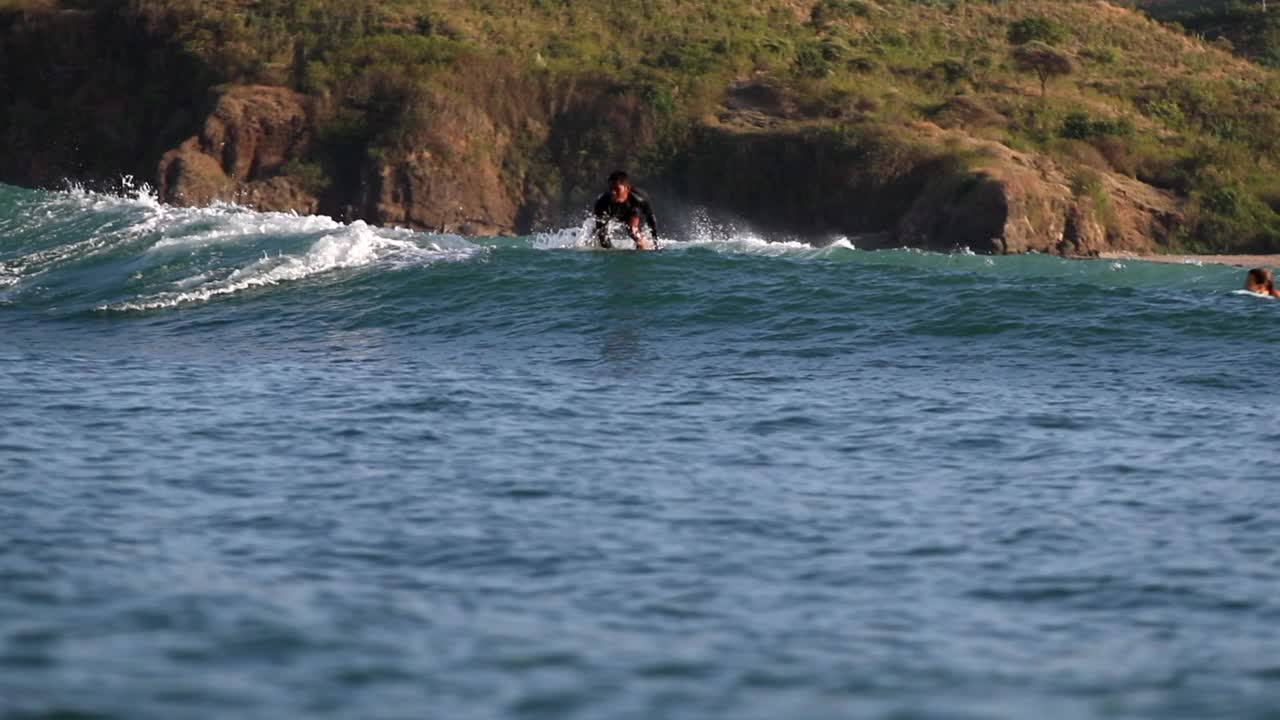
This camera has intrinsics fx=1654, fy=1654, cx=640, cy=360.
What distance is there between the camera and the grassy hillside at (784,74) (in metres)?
38.7

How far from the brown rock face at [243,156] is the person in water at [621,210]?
617 inches

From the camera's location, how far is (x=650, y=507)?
1021 centimetres

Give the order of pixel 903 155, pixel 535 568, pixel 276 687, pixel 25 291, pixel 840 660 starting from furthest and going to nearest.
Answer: pixel 903 155, pixel 25 291, pixel 535 568, pixel 840 660, pixel 276 687

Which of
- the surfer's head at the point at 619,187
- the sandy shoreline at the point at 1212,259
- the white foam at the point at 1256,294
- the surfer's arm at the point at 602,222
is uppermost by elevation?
the surfer's head at the point at 619,187

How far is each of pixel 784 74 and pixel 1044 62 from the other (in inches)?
307

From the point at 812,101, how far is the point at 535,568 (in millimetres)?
31989

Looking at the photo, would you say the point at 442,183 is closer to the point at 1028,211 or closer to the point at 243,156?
the point at 243,156

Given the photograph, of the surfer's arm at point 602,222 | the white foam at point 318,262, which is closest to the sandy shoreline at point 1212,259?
the surfer's arm at point 602,222

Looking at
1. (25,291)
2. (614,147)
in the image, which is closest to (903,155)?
(614,147)

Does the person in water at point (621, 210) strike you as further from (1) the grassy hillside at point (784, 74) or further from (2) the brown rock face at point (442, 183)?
(1) the grassy hillside at point (784, 74)

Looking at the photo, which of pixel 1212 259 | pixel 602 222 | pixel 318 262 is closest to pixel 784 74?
pixel 1212 259

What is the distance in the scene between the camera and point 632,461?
11539 mm

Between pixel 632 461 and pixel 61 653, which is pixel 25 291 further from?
pixel 61 653

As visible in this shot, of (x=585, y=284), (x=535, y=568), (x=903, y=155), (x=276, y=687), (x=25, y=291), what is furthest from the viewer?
(x=903, y=155)
